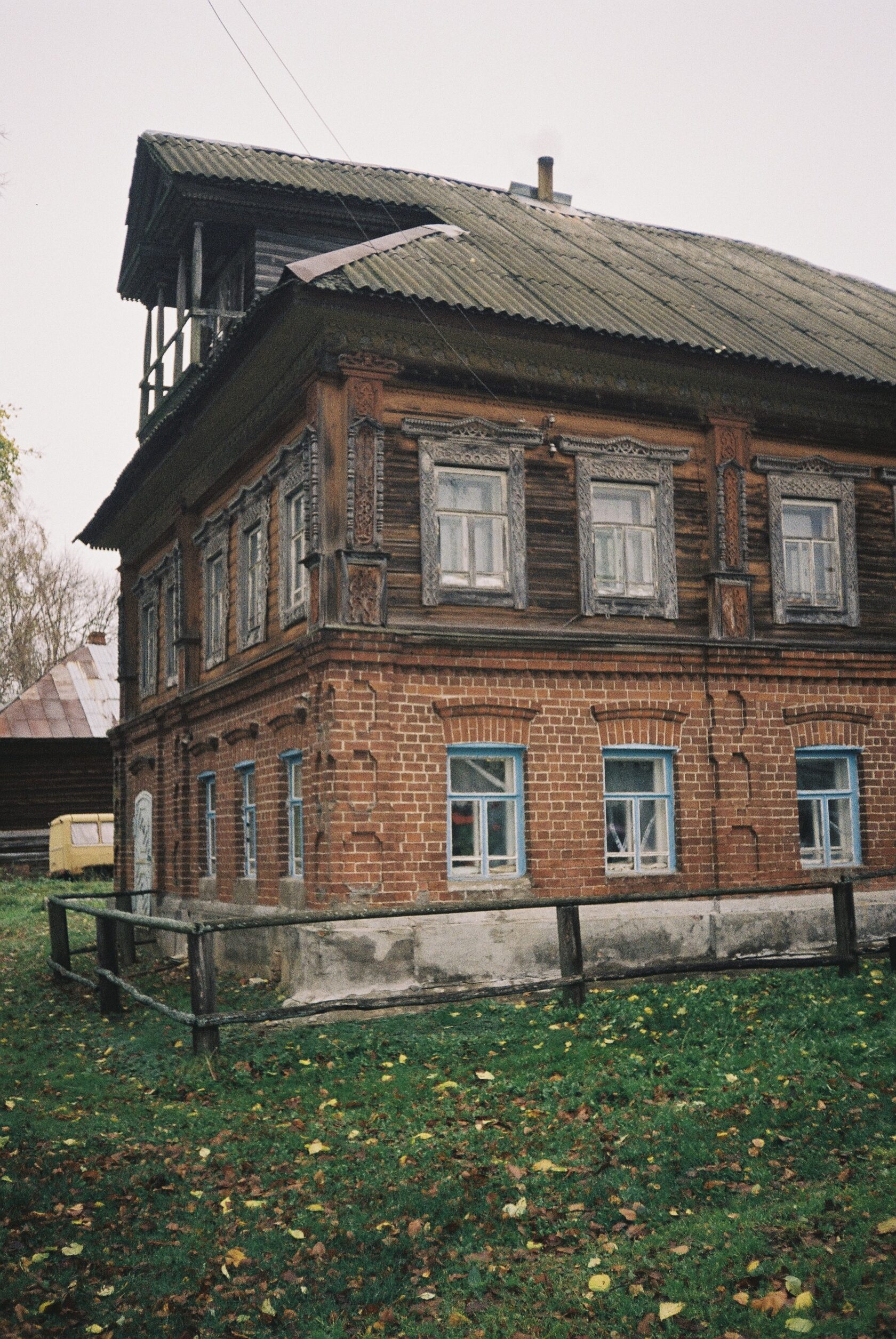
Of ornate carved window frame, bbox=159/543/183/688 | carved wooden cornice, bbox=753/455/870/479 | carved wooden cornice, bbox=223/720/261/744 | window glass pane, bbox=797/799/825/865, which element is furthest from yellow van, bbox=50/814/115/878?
carved wooden cornice, bbox=753/455/870/479

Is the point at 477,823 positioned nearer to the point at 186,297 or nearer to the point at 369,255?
the point at 369,255

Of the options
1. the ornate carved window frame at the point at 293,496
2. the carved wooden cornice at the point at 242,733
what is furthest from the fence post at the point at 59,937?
the ornate carved window frame at the point at 293,496

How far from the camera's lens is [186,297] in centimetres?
1953

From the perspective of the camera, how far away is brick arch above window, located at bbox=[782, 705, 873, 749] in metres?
15.3

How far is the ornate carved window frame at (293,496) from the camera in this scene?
44.5 feet

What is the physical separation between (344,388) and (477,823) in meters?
4.98

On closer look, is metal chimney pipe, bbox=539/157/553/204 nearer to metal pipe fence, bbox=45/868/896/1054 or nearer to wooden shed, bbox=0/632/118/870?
metal pipe fence, bbox=45/868/896/1054

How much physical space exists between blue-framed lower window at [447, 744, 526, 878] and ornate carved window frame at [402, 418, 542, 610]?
5.65 ft

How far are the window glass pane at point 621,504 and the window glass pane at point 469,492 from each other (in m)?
1.26

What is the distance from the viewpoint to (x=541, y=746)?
1395 centimetres

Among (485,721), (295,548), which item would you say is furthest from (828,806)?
(295,548)

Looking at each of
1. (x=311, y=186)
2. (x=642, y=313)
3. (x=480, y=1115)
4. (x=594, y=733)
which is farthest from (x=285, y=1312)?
(x=311, y=186)

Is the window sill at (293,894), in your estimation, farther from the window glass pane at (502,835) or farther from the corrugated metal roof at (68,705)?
the corrugated metal roof at (68,705)

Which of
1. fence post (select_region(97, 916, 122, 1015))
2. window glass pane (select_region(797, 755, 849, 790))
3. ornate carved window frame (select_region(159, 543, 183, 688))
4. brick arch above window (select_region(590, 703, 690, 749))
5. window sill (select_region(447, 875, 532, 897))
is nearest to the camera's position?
fence post (select_region(97, 916, 122, 1015))
